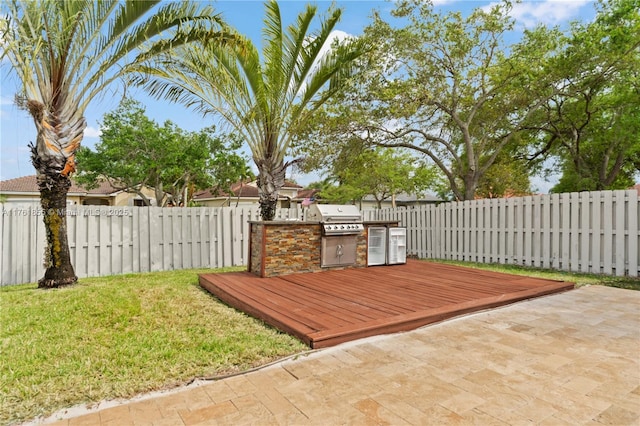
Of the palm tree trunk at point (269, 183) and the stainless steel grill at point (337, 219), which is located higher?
the palm tree trunk at point (269, 183)

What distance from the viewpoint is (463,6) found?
1070cm

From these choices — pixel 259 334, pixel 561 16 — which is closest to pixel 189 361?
pixel 259 334

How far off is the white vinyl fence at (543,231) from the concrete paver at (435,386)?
3837 mm

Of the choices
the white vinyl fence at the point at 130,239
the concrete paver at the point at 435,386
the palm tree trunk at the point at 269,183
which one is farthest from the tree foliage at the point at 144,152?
the concrete paver at the point at 435,386

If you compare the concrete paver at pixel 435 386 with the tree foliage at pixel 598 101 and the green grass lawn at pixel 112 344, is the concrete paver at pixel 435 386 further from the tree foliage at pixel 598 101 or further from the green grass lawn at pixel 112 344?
the tree foliage at pixel 598 101

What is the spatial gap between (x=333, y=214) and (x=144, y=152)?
13.1 meters

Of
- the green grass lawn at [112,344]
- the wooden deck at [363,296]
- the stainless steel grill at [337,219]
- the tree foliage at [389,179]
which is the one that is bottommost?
the green grass lawn at [112,344]

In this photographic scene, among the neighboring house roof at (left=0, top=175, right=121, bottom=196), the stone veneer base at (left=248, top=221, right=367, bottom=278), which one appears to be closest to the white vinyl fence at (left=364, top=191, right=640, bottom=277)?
the stone veneer base at (left=248, top=221, right=367, bottom=278)

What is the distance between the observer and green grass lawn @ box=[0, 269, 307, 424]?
2334 mm

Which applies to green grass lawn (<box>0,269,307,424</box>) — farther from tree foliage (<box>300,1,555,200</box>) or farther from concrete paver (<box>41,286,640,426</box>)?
tree foliage (<box>300,1,555,200</box>)

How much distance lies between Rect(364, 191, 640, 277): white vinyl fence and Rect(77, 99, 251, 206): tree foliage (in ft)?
37.8

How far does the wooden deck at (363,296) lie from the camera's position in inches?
135

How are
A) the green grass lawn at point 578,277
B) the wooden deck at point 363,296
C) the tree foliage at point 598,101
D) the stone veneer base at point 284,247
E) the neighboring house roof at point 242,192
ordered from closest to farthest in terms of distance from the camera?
the wooden deck at point 363,296, the green grass lawn at point 578,277, the stone veneer base at point 284,247, the tree foliage at point 598,101, the neighboring house roof at point 242,192

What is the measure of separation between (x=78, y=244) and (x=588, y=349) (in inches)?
306
